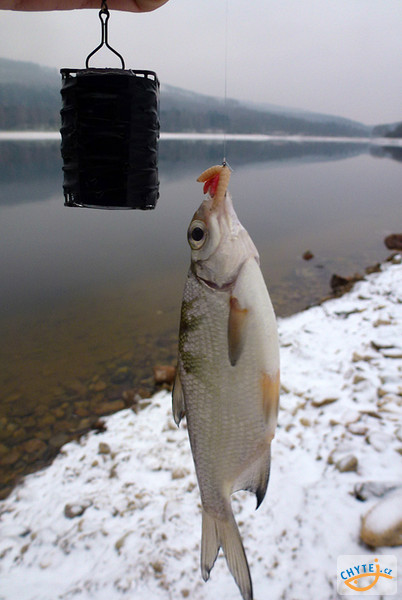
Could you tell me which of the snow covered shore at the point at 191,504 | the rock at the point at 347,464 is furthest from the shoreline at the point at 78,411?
the rock at the point at 347,464

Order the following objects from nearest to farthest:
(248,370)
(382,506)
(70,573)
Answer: (248,370), (382,506), (70,573)

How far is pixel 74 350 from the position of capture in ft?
28.9

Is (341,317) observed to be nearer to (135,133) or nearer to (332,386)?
(332,386)

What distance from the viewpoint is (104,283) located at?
43.6ft

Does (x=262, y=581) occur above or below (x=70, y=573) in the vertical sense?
above

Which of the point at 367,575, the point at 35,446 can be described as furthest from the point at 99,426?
the point at 367,575

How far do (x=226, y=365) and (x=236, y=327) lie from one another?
0.14 meters

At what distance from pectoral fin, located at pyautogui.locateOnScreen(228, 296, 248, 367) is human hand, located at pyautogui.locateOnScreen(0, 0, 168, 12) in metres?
1.53

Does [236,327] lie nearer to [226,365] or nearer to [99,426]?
[226,365]

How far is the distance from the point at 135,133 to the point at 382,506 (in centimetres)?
312

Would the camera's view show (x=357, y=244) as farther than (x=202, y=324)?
Yes

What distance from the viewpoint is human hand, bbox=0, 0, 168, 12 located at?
6.40 feet

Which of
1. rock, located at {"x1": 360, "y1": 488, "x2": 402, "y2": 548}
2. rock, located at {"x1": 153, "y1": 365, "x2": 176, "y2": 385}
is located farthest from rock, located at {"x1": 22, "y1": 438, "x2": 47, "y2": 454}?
rock, located at {"x1": 360, "y1": 488, "x2": 402, "y2": 548}

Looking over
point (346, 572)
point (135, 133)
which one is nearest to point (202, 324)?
point (135, 133)
